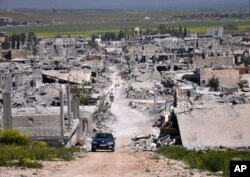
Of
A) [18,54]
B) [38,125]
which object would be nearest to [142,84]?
[38,125]

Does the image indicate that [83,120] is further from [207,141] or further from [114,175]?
[114,175]

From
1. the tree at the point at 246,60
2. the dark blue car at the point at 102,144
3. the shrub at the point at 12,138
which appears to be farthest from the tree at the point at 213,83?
the shrub at the point at 12,138

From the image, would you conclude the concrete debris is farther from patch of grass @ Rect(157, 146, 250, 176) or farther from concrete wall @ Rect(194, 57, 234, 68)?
patch of grass @ Rect(157, 146, 250, 176)

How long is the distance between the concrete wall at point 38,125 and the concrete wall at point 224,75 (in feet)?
86.8

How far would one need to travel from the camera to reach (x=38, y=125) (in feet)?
83.4

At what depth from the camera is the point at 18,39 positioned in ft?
359

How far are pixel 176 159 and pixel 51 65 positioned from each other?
48834mm

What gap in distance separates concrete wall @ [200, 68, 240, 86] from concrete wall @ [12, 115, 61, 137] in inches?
1042

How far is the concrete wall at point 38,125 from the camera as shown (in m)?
24.8

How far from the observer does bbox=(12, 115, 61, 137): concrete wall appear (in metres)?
24.8

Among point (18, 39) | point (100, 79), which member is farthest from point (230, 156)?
point (18, 39)

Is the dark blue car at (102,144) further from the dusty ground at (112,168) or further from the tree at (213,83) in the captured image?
the tree at (213,83)

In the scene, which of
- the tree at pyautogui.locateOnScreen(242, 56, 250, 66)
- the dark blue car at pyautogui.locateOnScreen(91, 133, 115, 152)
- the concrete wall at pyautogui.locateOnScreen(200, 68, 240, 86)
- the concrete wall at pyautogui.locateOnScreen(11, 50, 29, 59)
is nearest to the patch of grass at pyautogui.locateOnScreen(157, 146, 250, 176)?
the dark blue car at pyautogui.locateOnScreen(91, 133, 115, 152)

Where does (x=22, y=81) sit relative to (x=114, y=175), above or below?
below
